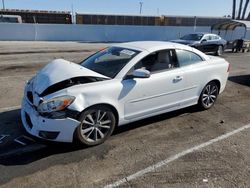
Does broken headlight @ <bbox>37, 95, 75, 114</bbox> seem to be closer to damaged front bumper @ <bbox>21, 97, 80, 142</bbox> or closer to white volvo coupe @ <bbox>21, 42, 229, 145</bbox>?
white volvo coupe @ <bbox>21, 42, 229, 145</bbox>

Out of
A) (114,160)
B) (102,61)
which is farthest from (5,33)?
(114,160)

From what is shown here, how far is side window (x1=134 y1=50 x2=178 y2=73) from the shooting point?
4.43 m

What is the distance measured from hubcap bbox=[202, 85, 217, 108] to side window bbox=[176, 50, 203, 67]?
0.66 m

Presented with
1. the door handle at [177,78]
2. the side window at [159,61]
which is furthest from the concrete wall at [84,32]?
the door handle at [177,78]

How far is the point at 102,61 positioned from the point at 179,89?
1560 millimetres

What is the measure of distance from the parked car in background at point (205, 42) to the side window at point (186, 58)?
10.7 metres

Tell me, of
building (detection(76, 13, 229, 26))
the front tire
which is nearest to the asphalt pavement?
the front tire

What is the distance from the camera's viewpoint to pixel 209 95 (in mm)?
5586

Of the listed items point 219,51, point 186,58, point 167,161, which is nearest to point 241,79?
point 186,58

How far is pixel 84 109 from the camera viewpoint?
144 inches

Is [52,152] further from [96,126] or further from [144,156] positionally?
[144,156]

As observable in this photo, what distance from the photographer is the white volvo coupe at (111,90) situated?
3600 mm

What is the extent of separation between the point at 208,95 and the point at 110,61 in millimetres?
2393

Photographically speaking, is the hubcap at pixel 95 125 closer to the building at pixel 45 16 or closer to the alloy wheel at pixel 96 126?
the alloy wheel at pixel 96 126
